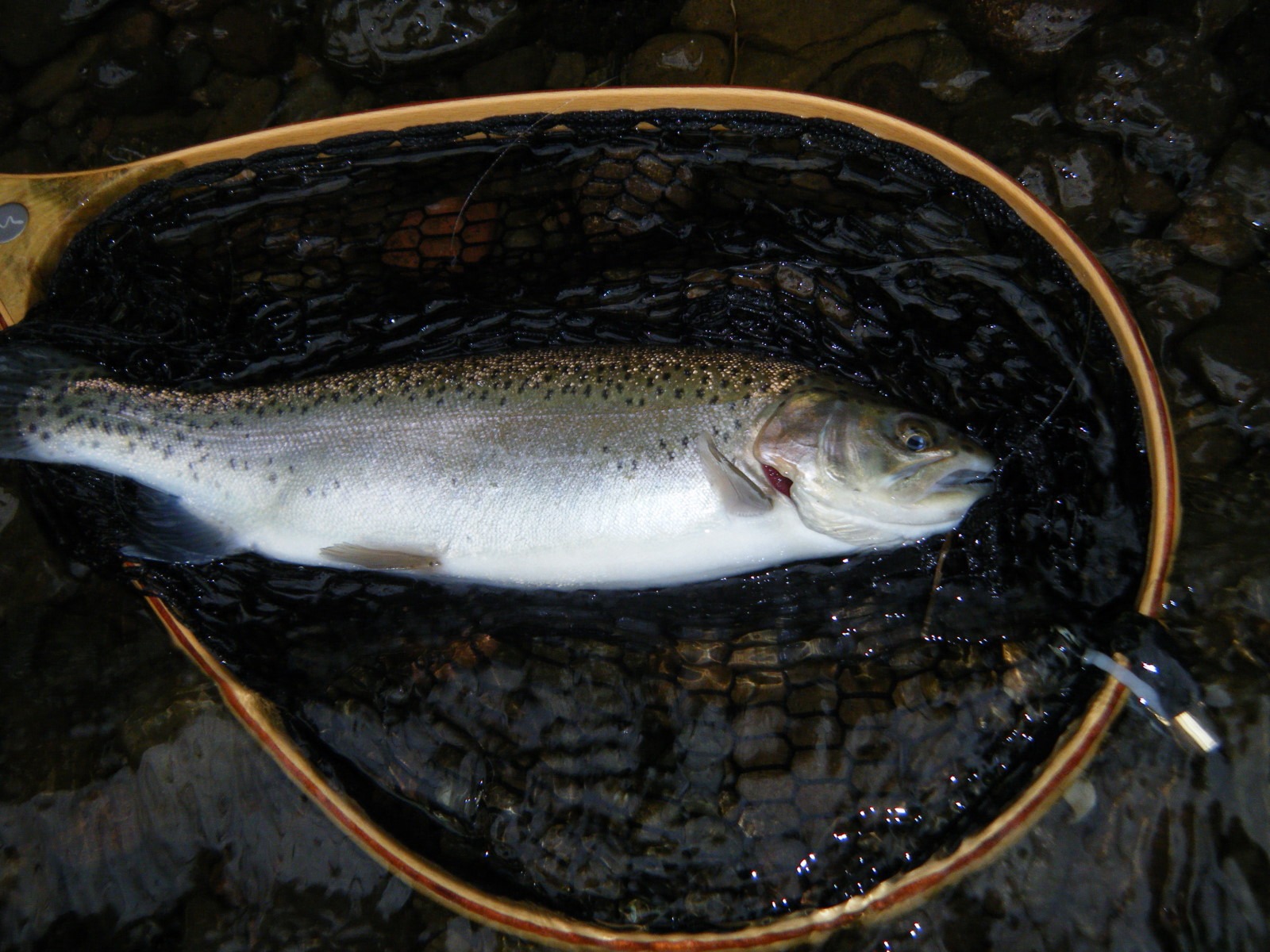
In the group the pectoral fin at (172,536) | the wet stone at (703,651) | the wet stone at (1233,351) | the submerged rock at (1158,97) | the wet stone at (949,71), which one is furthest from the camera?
the wet stone at (949,71)

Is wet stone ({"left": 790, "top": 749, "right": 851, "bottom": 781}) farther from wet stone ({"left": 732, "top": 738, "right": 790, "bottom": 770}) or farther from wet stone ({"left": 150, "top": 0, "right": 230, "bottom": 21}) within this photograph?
wet stone ({"left": 150, "top": 0, "right": 230, "bottom": 21})

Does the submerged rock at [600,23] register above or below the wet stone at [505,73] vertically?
above

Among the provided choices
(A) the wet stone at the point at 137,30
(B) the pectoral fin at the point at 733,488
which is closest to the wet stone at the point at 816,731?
(B) the pectoral fin at the point at 733,488

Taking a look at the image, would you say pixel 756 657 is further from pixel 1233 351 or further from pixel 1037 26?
pixel 1037 26

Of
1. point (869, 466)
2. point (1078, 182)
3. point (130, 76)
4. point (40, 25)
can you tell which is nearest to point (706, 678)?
point (869, 466)

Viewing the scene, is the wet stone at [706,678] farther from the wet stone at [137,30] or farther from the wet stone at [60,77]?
the wet stone at [60,77]

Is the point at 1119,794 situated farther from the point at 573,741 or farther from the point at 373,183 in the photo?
the point at 373,183

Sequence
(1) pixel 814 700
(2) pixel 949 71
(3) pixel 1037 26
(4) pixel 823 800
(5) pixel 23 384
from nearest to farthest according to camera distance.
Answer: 1. (4) pixel 823 800
2. (1) pixel 814 700
3. (5) pixel 23 384
4. (3) pixel 1037 26
5. (2) pixel 949 71
